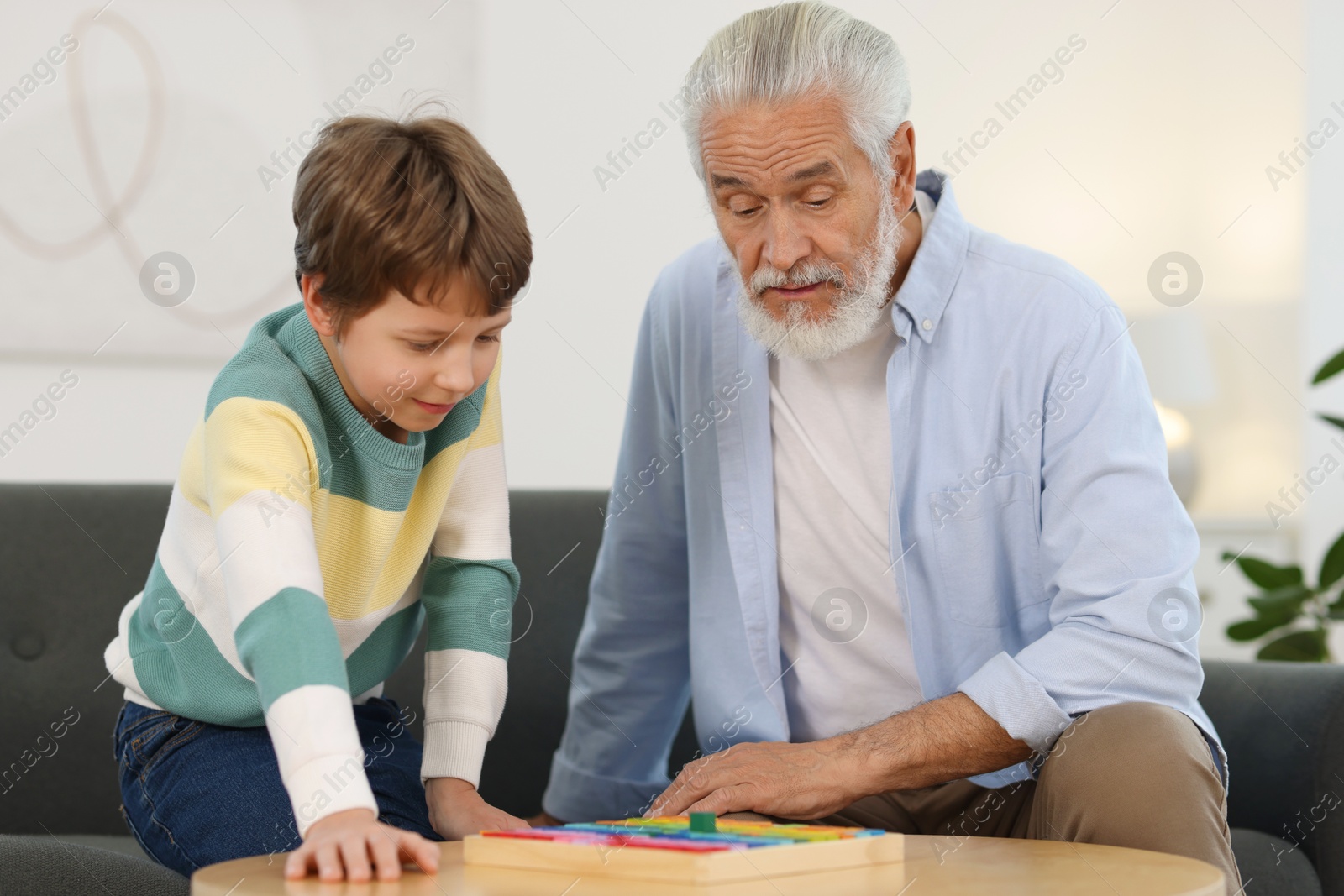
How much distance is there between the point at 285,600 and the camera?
3.16 ft

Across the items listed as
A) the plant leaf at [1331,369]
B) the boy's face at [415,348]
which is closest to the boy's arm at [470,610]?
the boy's face at [415,348]

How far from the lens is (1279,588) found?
8.32 ft

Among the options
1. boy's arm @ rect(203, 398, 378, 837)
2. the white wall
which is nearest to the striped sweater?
boy's arm @ rect(203, 398, 378, 837)

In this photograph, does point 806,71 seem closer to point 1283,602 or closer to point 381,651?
point 381,651

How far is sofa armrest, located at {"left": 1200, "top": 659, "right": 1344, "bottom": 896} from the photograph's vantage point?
58.7 inches

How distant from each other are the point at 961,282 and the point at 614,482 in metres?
0.53

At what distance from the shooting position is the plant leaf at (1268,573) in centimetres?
253

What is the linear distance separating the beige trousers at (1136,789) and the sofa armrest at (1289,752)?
0.44 metres

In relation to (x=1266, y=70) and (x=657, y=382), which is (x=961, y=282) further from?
(x=1266, y=70)

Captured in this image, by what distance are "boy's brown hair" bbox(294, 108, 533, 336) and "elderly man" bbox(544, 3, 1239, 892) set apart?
368mm

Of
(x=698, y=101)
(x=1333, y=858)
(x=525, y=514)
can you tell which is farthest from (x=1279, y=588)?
(x=698, y=101)

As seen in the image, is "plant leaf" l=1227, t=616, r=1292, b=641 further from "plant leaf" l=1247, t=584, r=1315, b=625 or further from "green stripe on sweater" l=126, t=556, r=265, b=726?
"green stripe on sweater" l=126, t=556, r=265, b=726

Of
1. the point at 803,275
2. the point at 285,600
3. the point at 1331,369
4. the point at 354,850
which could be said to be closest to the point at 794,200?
the point at 803,275

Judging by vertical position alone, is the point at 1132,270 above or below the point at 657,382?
above
